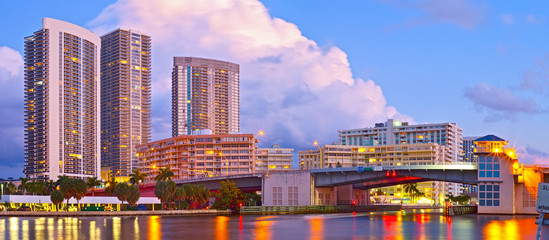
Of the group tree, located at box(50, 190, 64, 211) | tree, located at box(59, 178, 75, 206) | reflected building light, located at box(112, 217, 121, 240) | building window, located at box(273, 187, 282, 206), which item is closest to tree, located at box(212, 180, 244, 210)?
building window, located at box(273, 187, 282, 206)

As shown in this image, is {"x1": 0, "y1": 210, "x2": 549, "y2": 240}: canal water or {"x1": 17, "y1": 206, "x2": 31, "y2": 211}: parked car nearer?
{"x1": 0, "y1": 210, "x2": 549, "y2": 240}: canal water

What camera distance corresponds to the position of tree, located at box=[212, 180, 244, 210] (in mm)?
138250

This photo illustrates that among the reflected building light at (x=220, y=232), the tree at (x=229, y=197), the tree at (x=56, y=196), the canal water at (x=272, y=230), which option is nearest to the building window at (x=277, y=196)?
the tree at (x=229, y=197)

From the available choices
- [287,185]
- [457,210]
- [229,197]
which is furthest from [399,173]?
[229,197]

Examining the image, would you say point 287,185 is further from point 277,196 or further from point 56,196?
point 56,196

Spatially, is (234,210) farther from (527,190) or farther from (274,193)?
(527,190)

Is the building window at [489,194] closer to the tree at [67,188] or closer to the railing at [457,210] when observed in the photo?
the railing at [457,210]

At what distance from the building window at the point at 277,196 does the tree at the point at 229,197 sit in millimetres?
8214

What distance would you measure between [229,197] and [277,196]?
35.7ft

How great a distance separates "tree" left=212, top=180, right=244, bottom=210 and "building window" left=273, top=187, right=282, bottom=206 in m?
8.21

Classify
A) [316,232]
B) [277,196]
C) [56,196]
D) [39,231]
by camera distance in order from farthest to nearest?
[277,196] < [56,196] < [39,231] < [316,232]

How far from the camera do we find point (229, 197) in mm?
138750

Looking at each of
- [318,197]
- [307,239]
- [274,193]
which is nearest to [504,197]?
[318,197]

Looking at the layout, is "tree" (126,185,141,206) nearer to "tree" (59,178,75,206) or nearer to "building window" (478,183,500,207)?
"tree" (59,178,75,206)
